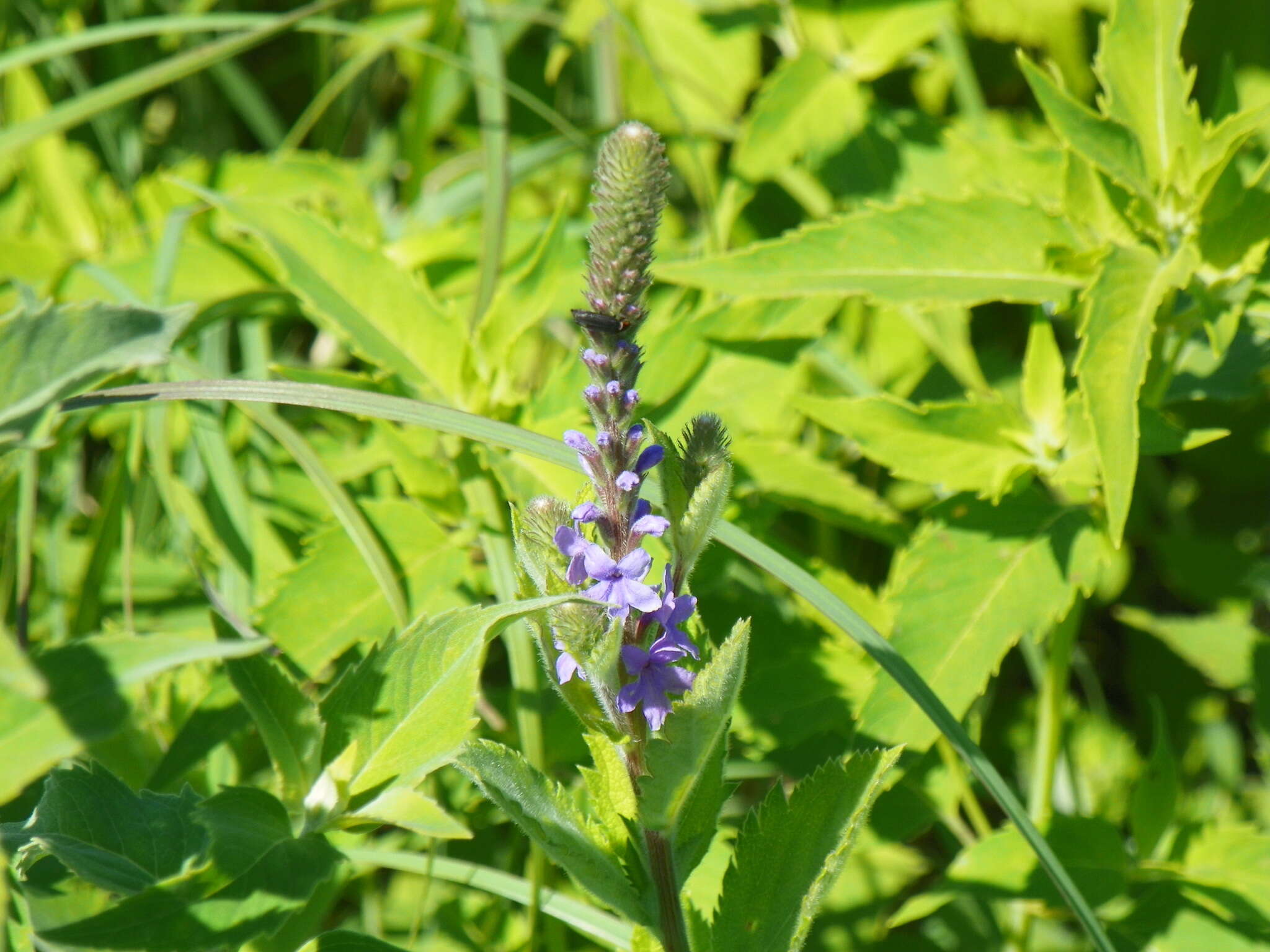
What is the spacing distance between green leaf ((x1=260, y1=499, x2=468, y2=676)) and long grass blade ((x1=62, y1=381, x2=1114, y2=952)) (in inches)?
16.4

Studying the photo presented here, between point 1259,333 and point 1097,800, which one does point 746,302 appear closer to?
point 1259,333

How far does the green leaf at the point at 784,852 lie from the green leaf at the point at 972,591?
458mm

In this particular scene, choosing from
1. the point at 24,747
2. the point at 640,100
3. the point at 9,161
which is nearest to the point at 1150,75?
the point at 640,100

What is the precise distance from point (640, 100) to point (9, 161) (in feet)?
5.44

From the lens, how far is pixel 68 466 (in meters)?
2.71

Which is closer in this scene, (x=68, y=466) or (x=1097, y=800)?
(x=1097, y=800)

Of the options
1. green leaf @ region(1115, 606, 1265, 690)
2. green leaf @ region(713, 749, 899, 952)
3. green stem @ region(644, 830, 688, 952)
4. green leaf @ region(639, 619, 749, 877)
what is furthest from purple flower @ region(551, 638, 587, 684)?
green leaf @ region(1115, 606, 1265, 690)

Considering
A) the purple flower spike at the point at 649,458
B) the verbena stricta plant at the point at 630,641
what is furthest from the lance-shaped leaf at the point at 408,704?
the purple flower spike at the point at 649,458

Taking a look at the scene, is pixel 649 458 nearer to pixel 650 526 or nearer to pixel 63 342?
pixel 650 526

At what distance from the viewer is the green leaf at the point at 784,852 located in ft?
4.16

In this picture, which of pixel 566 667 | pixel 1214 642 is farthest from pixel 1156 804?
pixel 566 667

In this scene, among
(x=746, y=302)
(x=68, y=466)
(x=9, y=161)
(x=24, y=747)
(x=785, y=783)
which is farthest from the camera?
(x=9, y=161)

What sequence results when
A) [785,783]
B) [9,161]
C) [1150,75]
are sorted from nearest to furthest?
[1150,75] → [785,783] → [9,161]

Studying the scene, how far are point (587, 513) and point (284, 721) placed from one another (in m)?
0.61
